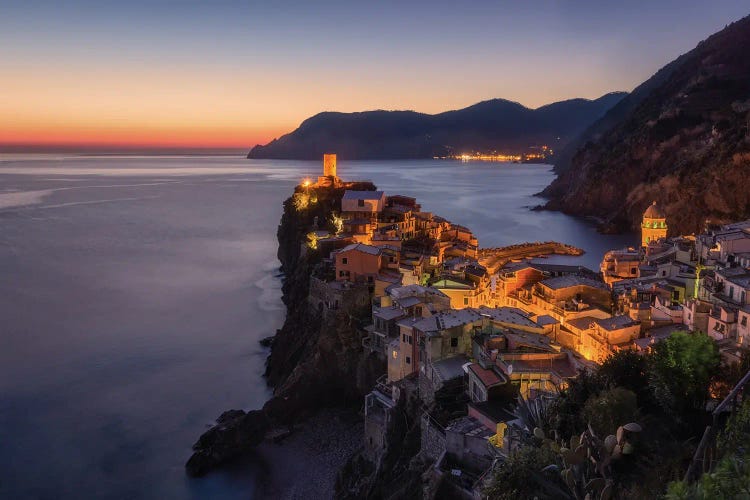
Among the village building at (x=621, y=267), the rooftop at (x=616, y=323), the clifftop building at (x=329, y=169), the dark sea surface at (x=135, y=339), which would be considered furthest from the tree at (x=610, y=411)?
the clifftop building at (x=329, y=169)

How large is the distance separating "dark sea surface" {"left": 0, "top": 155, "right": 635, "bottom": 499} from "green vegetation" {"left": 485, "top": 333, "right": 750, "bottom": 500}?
313 inches

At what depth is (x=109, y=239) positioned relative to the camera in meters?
45.5

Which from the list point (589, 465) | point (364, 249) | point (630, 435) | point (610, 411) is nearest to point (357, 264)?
point (364, 249)

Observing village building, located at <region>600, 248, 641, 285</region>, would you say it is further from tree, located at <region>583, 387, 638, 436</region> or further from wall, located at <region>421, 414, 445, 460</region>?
tree, located at <region>583, 387, 638, 436</region>

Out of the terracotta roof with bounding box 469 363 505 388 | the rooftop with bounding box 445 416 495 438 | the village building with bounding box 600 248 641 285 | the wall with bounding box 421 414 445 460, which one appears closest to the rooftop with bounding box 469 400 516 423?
the rooftop with bounding box 445 416 495 438

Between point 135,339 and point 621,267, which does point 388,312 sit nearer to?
point 621,267

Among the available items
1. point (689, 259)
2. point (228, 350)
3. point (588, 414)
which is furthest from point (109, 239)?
point (588, 414)

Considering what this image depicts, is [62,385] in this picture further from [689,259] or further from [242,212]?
[242,212]

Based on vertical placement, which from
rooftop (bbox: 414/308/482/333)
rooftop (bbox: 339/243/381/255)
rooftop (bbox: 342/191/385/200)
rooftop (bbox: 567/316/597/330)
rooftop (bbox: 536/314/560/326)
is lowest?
rooftop (bbox: 567/316/597/330)

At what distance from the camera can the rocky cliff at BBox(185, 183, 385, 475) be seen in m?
14.5

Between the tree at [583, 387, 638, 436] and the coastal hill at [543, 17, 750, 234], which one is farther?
the coastal hill at [543, 17, 750, 234]

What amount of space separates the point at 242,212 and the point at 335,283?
43.9 metres

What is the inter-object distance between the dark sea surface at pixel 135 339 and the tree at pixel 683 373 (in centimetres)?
883

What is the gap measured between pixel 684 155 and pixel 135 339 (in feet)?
114
